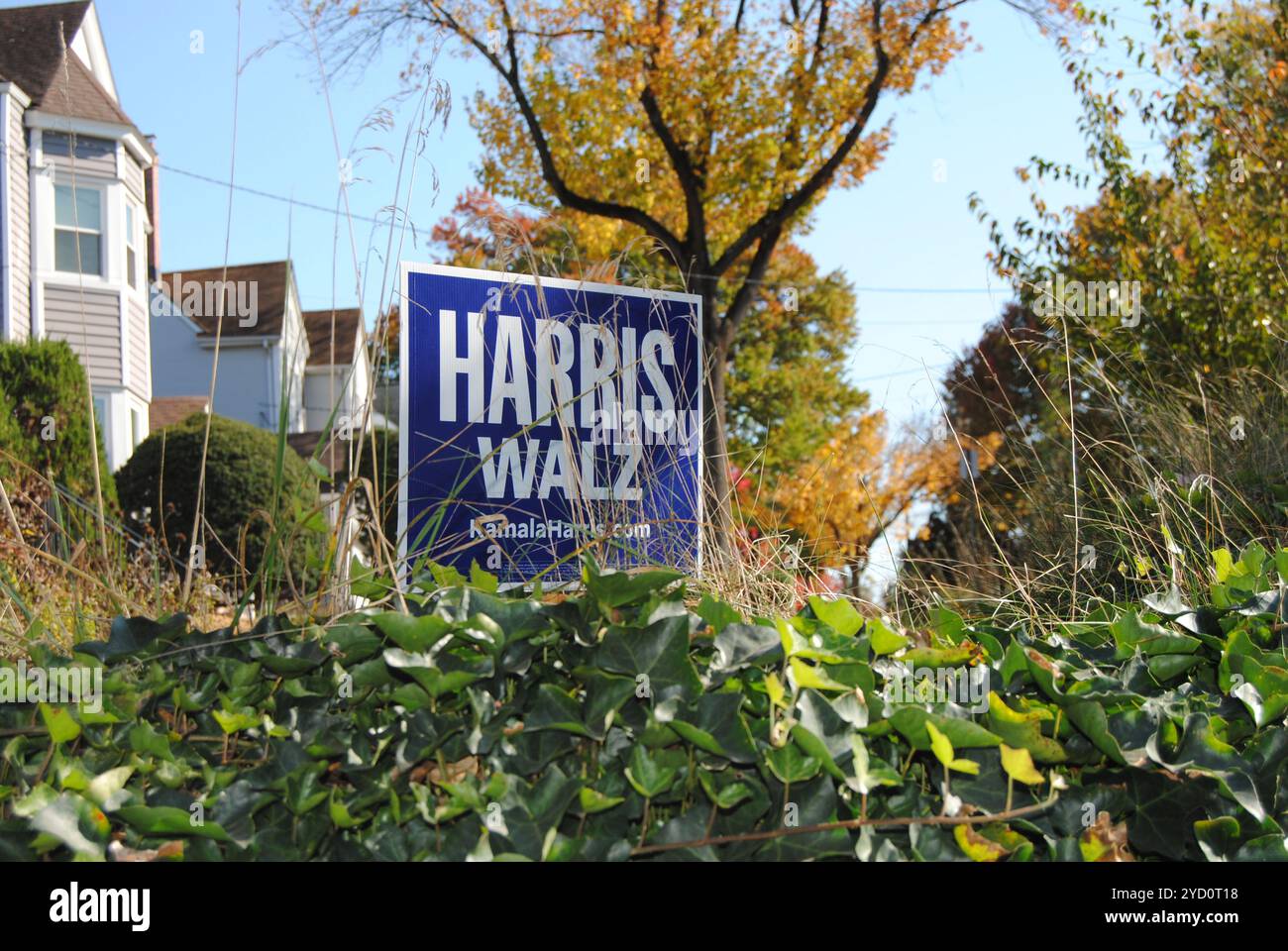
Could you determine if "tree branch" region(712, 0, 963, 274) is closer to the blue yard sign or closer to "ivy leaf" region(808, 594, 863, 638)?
the blue yard sign

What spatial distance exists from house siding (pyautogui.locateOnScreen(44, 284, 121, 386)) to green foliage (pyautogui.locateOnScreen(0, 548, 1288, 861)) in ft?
57.5

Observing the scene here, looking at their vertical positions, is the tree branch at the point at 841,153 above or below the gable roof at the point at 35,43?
below

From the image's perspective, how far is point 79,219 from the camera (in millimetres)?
17703

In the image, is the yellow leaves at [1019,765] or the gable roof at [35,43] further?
the gable roof at [35,43]

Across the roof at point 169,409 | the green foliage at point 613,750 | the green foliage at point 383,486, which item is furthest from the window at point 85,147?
the green foliage at point 613,750

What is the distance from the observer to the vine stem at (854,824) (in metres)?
1.54

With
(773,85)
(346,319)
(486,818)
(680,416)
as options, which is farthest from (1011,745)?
(346,319)

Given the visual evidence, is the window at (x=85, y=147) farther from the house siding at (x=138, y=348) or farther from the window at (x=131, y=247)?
A: the house siding at (x=138, y=348)

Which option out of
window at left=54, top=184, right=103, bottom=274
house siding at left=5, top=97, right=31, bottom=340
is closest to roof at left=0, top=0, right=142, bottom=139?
house siding at left=5, top=97, right=31, bottom=340

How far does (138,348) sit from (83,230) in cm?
212

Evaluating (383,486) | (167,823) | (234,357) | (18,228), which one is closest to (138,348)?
(18,228)

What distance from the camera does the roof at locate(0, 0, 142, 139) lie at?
17812 millimetres

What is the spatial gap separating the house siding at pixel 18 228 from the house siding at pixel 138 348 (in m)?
1.63

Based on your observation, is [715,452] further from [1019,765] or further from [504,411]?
[1019,765]
